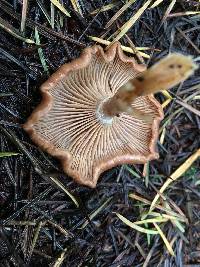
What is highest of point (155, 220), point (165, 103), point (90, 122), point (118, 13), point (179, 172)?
point (118, 13)

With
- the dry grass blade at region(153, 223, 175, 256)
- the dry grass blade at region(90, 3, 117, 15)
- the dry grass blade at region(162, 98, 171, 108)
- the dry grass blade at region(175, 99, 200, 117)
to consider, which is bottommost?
the dry grass blade at region(153, 223, 175, 256)

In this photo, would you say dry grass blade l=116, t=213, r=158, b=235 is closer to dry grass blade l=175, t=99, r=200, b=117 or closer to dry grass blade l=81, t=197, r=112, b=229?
dry grass blade l=81, t=197, r=112, b=229

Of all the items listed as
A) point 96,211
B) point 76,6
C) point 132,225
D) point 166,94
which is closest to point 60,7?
point 76,6

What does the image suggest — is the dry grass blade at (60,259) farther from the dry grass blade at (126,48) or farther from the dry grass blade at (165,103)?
the dry grass blade at (126,48)

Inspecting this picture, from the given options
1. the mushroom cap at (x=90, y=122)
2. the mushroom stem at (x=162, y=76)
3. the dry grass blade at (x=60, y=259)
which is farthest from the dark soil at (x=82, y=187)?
the mushroom stem at (x=162, y=76)

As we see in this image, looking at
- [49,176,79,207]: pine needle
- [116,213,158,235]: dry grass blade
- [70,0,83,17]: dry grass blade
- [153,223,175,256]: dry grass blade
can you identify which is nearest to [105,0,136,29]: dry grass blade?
[70,0,83,17]: dry grass blade

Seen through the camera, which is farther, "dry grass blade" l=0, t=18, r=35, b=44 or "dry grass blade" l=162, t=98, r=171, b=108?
"dry grass blade" l=162, t=98, r=171, b=108

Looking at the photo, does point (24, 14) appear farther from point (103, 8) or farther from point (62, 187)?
point (62, 187)

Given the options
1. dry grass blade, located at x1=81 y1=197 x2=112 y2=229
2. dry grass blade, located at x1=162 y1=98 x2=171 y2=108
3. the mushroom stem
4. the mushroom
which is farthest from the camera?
dry grass blade, located at x1=162 y1=98 x2=171 y2=108
